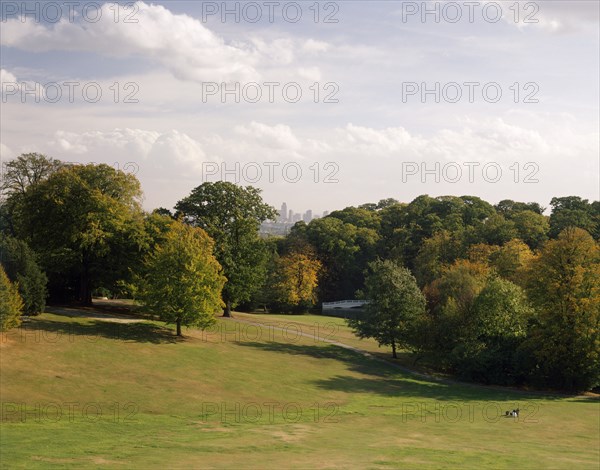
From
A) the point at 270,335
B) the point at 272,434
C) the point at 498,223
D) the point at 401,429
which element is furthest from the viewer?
the point at 498,223

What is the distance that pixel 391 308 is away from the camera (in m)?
49.7

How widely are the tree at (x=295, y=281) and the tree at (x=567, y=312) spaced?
39.9 m

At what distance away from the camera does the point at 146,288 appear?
4641cm

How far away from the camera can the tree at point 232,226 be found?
58.5 meters

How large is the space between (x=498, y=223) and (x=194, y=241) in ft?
139

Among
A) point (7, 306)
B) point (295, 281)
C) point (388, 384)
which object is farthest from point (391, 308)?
point (295, 281)

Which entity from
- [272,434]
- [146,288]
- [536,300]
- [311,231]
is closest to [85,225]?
[146,288]

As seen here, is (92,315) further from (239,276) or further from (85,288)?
(239,276)

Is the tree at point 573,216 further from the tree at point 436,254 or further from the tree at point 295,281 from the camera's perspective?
the tree at point 295,281

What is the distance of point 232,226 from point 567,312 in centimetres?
3196

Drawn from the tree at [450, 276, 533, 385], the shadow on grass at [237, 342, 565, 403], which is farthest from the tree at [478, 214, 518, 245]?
the shadow on grass at [237, 342, 565, 403]

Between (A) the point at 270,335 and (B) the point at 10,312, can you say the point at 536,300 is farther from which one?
(B) the point at 10,312

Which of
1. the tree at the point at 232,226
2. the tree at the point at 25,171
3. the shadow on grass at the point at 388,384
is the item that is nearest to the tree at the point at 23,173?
the tree at the point at 25,171

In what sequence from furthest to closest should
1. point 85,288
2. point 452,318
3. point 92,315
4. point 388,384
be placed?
point 85,288 → point 92,315 → point 452,318 → point 388,384
